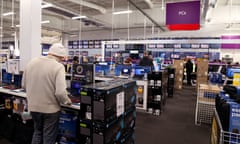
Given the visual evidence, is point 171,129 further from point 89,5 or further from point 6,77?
point 89,5

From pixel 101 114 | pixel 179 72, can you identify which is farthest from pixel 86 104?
pixel 179 72

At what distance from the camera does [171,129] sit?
4184mm

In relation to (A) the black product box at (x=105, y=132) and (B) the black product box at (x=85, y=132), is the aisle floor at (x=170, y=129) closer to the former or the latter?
(A) the black product box at (x=105, y=132)

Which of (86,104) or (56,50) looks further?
(56,50)

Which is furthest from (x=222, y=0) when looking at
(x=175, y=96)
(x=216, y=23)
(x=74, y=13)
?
(x=74, y=13)

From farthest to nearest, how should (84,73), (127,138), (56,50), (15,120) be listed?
(15,120) → (84,73) → (127,138) → (56,50)

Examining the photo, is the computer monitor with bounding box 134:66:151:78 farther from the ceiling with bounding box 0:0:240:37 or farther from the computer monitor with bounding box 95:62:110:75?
the ceiling with bounding box 0:0:240:37

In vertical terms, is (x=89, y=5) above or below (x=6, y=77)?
above

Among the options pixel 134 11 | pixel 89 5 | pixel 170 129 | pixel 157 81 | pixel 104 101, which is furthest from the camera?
pixel 134 11

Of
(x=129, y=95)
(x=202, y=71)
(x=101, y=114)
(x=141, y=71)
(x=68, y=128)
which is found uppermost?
(x=141, y=71)

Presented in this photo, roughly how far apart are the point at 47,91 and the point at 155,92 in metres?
3.72

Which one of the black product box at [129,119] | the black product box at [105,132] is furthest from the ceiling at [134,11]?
the black product box at [105,132]

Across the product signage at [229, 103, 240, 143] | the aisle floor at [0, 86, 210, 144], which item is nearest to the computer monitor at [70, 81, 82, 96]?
the aisle floor at [0, 86, 210, 144]

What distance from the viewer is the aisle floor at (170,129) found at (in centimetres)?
361
